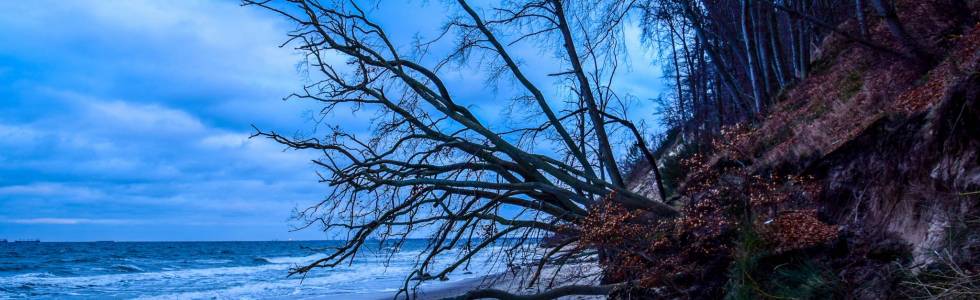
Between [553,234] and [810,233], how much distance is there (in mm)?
3810

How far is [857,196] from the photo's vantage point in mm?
7188

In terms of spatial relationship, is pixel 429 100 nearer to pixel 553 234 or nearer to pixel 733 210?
pixel 553 234

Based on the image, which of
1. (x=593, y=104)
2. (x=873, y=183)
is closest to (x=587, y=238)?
(x=873, y=183)

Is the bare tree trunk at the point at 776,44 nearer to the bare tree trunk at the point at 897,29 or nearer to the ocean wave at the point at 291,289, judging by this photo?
the bare tree trunk at the point at 897,29

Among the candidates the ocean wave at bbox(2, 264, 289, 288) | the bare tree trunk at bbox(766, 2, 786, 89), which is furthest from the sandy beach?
the ocean wave at bbox(2, 264, 289, 288)

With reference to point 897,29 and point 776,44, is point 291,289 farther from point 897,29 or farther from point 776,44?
point 897,29

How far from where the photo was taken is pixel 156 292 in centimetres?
2139

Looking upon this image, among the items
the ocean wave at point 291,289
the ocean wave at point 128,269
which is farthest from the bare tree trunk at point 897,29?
the ocean wave at point 128,269

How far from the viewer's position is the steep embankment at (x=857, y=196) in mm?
5770

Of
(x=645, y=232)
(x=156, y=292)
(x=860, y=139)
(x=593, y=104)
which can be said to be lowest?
(x=156, y=292)

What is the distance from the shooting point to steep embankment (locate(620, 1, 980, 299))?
18.9 feet

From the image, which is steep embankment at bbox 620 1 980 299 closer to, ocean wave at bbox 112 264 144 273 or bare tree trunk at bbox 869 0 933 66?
bare tree trunk at bbox 869 0 933 66

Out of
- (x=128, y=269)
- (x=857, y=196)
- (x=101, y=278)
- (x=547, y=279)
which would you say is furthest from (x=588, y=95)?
(x=128, y=269)

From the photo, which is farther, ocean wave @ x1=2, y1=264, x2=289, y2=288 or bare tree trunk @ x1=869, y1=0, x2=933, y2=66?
ocean wave @ x1=2, y1=264, x2=289, y2=288
